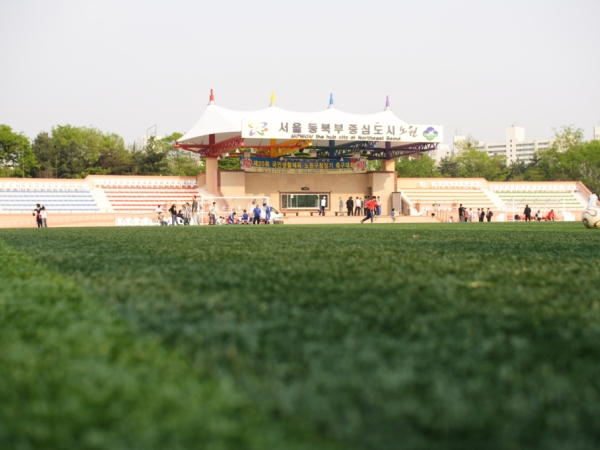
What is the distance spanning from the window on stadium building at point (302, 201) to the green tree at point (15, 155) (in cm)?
2548

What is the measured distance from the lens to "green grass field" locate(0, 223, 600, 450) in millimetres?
1113

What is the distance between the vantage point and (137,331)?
1920 mm

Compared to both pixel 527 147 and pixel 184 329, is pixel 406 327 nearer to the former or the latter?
pixel 184 329

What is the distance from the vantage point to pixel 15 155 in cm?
5084

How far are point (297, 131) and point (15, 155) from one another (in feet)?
101

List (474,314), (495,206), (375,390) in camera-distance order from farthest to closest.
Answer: (495,206)
(474,314)
(375,390)

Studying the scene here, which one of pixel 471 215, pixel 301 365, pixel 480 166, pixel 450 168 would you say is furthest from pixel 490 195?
pixel 301 365

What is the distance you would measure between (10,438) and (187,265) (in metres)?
2.96

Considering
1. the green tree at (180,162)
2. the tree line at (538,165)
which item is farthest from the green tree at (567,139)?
the green tree at (180,162)

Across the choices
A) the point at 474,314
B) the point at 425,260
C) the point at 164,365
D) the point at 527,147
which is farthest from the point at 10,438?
the point at 527,147

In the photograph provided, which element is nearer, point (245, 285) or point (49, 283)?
point (245, 285)

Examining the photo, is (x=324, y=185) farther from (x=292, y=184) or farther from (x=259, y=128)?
(x=259, y=128)

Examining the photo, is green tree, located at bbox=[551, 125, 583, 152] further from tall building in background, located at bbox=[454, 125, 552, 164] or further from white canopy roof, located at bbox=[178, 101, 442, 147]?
tall building in background, located at bbox=[454, 125, 552, 164]

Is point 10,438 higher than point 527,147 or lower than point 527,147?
lower
